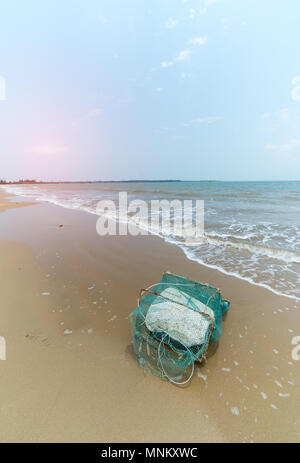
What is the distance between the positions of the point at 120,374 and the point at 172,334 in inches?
36.8

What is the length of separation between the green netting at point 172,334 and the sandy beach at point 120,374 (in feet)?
0.62

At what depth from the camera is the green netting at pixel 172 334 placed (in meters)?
2.55

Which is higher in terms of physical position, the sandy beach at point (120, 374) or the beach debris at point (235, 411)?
the sandy beach at point (120, 374)

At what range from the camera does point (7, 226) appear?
9930 mm

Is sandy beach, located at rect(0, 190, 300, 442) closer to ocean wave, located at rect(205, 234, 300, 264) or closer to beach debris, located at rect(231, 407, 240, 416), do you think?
beach debris, located at rect(231, 407, 240, 416)

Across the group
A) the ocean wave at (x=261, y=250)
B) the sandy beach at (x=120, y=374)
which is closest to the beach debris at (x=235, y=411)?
the sandy beach at (x=120, y=374)

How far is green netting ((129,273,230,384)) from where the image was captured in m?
2.55

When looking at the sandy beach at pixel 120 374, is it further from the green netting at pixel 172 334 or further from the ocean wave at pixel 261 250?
the ocean wave at pixel 261 250

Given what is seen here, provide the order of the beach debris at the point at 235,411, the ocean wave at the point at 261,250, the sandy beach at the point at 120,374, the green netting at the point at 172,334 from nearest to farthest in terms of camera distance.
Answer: the sandy beach at the point at 120,374 → the beach debris at the point at 235,411 → the green netting at the point at 172,334 → the ocean wave at the point at 261,250

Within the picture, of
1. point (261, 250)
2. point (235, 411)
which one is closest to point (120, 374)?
point (235, 411)

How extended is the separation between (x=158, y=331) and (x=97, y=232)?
7.22 metres
